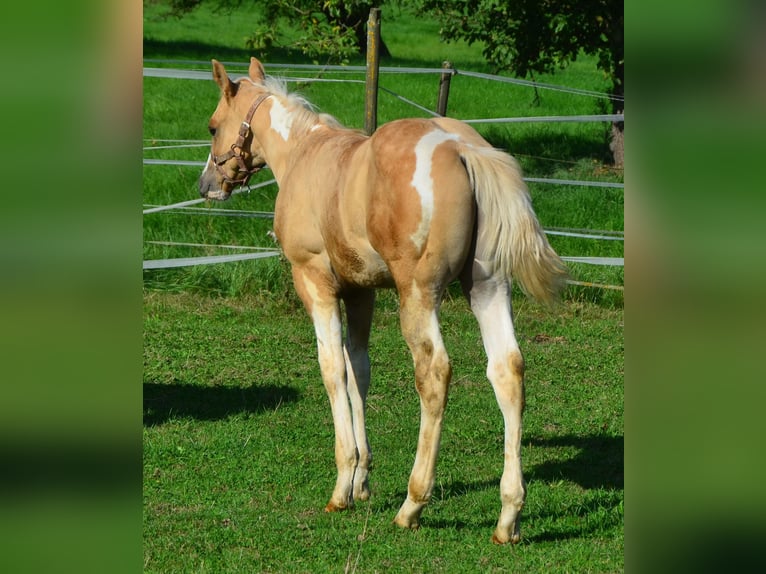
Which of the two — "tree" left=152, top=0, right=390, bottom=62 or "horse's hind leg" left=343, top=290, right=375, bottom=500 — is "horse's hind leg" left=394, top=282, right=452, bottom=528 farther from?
"tree" left=152, top=0, right=390, bottom=62

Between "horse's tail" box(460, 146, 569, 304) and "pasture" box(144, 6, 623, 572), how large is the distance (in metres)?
1.21

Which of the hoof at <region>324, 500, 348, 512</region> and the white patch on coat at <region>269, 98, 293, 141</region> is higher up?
the white patch on coat at <region>269, 98, 293, 141</region>

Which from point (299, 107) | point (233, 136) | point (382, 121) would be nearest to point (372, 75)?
point (233, 136)

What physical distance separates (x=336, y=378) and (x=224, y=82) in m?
1.90

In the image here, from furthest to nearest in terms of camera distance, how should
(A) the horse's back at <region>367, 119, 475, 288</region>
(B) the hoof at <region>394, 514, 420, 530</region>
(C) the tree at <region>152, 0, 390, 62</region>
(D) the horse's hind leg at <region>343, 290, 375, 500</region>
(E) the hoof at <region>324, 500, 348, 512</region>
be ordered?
(C) the tree at <region>152, 0, 390, 62</region> → (D) the horse's hind leg at <region>343, 290, 375, 500</region> → (E) the hoof at <region>324, 500, 348, 512</region> → (B) the hoof at <region>394, 514, 420, 530</region> → (A) the horse's back at <region>367, 119, 475, 288</region>

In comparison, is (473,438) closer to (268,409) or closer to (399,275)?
(268,409)

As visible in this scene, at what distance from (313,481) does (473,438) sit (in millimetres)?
1168

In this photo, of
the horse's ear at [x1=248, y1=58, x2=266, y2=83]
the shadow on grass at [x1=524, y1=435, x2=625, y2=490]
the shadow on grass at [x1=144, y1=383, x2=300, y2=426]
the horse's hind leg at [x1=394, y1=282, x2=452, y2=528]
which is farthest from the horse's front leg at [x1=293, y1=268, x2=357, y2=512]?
the shadow on grass at [x1=144, y1=383, x2=300, y2=426]

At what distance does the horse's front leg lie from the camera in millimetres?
4617

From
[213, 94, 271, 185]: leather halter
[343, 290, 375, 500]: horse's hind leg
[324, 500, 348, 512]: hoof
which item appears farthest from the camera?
[213, 94, 271, 185]: leather halter

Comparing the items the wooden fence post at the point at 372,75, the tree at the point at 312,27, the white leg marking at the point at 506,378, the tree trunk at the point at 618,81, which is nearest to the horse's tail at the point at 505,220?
the white leg marking at the point at 506,378

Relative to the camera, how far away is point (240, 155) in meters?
5.51

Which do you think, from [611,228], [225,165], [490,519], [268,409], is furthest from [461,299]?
[490,519]

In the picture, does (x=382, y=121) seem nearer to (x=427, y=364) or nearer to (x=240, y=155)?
(x=240, y=155)
